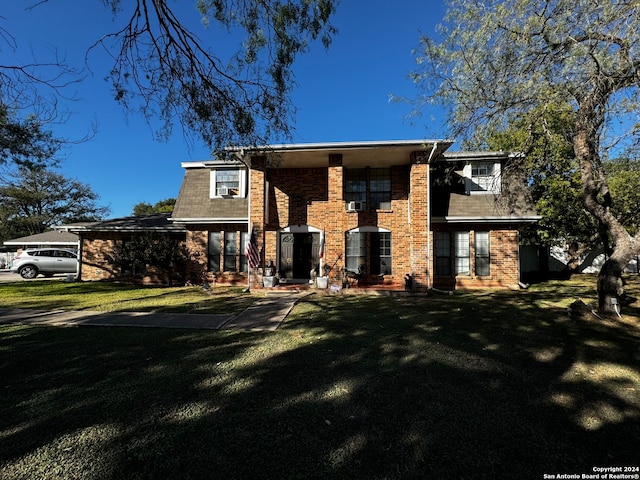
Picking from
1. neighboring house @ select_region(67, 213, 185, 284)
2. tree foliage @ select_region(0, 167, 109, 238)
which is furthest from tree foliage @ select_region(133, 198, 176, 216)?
neighboring house @ select_region(67, 213, 185, 284)

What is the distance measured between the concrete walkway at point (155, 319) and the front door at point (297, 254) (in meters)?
5.06

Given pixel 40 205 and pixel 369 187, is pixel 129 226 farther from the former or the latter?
pixel 40 205

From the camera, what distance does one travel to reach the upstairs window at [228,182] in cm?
1363

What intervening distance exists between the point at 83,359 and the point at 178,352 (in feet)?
4.08

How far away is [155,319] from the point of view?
6.70 m

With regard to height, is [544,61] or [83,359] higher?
[544,61]

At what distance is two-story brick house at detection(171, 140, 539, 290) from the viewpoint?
11.7 metres

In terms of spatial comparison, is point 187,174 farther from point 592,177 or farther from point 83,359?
point 592,177

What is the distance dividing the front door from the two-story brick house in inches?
1.7

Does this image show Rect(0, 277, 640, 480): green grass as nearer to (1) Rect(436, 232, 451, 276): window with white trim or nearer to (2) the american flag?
(2) the american flag

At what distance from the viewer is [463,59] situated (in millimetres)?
6480

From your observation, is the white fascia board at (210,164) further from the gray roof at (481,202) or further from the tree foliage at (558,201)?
the tree foliage at (558,201)

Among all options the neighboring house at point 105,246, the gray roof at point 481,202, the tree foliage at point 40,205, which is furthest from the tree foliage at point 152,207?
the gray roof at point 481,202

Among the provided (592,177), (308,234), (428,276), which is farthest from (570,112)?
(308,234)
